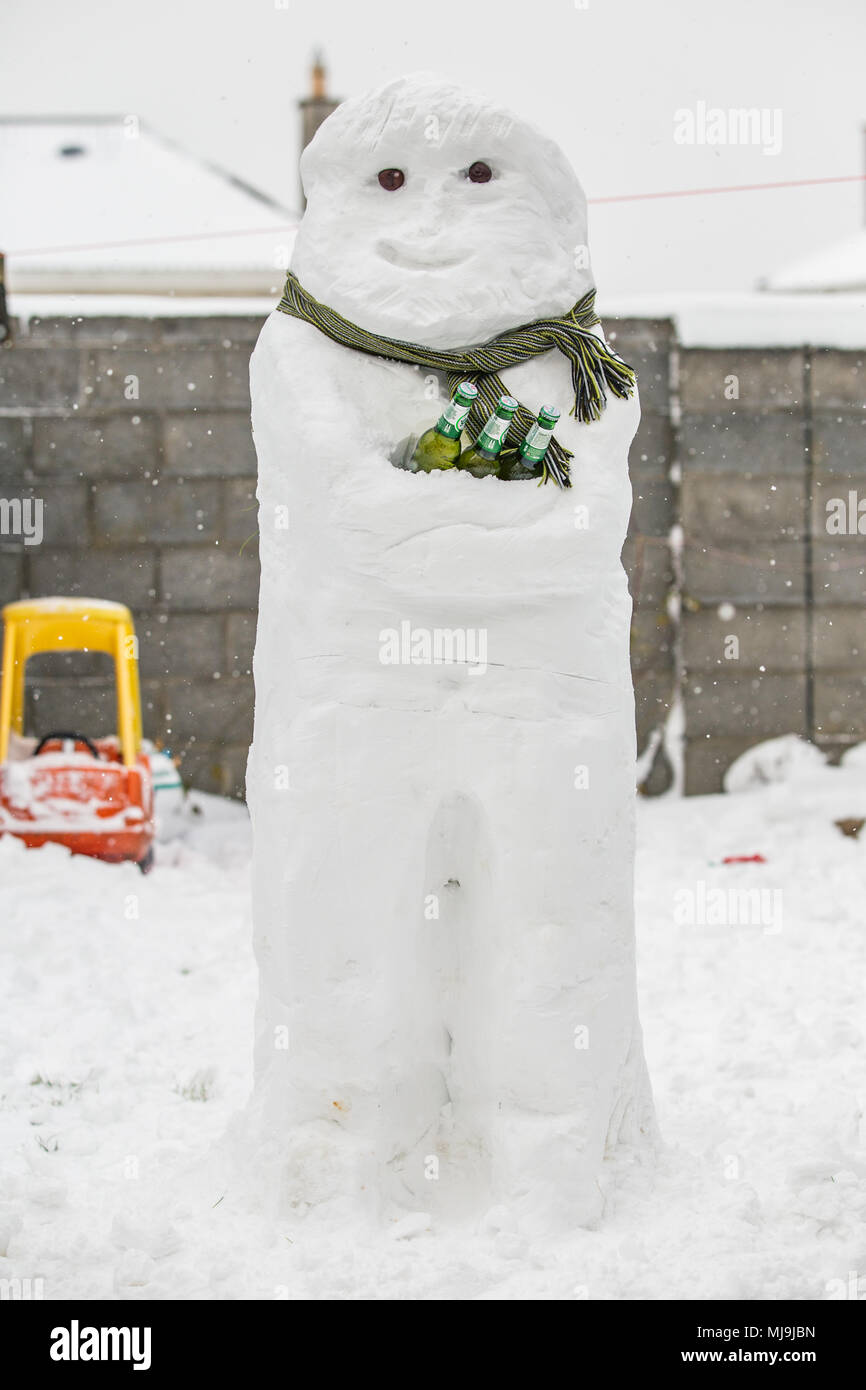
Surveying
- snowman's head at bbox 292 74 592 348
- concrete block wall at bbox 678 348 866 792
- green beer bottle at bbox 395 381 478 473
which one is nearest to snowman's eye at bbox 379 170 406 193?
snowman's head at bbox 292 74 592 348

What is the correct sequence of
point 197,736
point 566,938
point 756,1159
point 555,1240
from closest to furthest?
1. point 555,1240
2. point 566,938
3. point 756,1159
4. point 197,736

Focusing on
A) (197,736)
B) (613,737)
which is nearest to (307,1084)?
(613,737)

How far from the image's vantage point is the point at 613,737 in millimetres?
2516

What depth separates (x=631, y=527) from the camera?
6426 mm

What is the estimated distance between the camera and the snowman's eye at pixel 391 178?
2518 mm

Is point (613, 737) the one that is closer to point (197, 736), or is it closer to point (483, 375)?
point (483, 375)

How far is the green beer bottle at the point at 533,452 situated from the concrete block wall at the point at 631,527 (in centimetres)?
383

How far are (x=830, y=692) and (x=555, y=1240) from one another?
457 cm

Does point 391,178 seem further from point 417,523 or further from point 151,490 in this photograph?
point 151,490

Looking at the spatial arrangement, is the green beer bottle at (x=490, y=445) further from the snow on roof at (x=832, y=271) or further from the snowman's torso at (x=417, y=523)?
the snow on roof at (x=832, y=271)

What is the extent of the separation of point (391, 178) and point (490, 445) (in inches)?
23.3

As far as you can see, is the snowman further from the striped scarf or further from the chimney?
the chimney

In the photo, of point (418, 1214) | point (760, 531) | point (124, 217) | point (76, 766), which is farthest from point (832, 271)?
point (418, 1214)

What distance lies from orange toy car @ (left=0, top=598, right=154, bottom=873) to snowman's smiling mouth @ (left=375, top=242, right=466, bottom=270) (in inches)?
120
